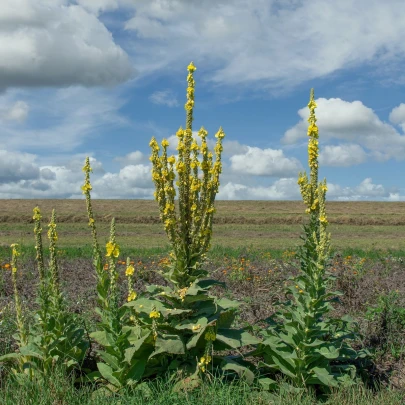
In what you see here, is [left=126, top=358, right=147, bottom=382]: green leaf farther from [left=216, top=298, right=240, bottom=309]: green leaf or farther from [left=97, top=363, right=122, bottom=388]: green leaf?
[left=216, top=298, right=240, bottom=309]: green leaf

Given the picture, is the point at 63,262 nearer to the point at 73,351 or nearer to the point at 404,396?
the point at 73,351

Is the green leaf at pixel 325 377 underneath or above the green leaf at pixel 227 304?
underneath

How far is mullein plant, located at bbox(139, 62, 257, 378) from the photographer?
18.0 feet

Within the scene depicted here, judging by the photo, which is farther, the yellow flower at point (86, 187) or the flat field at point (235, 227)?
the flat field at point (235, 227)

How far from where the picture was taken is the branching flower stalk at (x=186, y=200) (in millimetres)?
5586

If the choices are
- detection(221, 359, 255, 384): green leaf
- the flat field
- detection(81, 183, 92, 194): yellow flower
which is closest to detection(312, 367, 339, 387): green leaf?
detection(221, 359, 255, 384): green leaf

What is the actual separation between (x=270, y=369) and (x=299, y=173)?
95.0 inches

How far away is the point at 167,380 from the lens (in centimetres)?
548

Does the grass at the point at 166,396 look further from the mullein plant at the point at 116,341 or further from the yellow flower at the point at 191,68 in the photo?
the yellow flower at the point at 191,68

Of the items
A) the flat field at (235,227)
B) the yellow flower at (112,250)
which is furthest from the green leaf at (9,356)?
the flat field at (235,227)

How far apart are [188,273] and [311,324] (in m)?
1.48

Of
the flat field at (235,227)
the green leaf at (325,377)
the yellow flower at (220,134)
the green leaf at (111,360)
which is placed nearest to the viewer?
the green leaf at (111,360)

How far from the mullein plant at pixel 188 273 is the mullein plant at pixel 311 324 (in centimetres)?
46

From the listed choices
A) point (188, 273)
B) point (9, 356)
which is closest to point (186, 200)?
point (188, 273)
